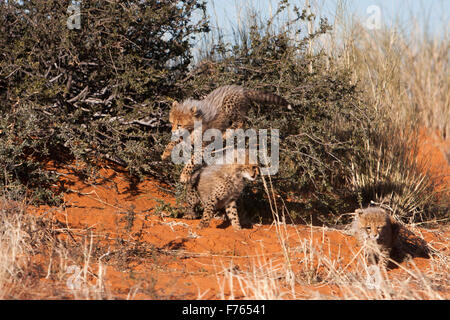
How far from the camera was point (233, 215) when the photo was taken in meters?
5.55

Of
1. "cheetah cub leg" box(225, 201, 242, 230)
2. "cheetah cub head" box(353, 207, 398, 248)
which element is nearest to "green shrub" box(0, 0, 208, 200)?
"cheetah cub leg" box(225, 201, 242, 230)

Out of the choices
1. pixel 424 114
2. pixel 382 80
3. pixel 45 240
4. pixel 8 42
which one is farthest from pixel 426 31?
pixel 45 240

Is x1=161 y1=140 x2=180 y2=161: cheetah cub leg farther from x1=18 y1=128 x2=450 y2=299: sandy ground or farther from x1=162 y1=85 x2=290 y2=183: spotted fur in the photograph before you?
x1=18 y1=128 x2=450 y2=299: sandy ground

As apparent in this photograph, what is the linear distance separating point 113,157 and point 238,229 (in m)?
1.83

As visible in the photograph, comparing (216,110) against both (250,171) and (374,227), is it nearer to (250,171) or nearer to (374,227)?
(250,171)

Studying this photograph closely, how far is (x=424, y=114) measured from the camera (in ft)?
35.6

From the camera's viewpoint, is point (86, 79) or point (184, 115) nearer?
point (184, 115)

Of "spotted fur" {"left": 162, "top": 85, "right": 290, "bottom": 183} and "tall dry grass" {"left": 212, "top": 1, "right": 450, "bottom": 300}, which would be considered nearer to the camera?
"tall dry grass" {"left": 212, "top": 1, "right": 450, "bottom": 300}

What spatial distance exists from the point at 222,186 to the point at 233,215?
1.15 feet

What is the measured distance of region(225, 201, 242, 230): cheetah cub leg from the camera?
5.47 m

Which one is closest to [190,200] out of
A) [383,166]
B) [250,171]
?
[250,171]

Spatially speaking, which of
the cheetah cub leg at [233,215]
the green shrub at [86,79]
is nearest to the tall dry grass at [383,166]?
the cheetah cub leg at [233,215]

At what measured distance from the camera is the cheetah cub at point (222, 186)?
542cm

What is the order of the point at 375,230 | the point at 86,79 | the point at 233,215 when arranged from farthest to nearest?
the point at 86,79
the point at 233,215
the point at 375,230
